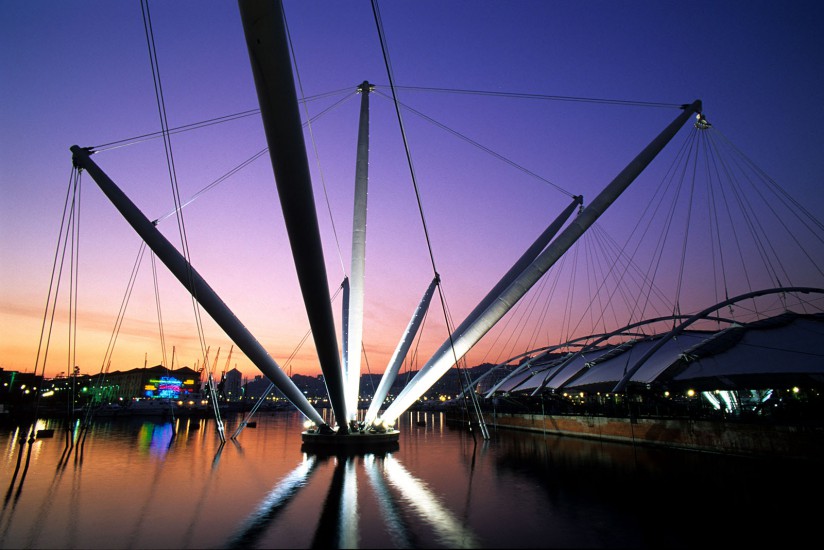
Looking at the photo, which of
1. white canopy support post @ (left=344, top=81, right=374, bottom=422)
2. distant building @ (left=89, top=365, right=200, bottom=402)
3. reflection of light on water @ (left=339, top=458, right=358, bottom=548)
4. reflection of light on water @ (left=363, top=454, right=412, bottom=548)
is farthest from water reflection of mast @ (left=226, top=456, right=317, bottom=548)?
distant building @ (left=89, top=365, right=200, bottom=402)

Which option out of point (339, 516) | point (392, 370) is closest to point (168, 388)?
point (392, 370)

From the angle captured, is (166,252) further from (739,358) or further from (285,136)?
(739,358)

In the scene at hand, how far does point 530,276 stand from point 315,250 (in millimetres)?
14237

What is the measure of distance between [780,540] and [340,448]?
20.4 metres

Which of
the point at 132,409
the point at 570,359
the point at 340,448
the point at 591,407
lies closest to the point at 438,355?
the point at 340,448

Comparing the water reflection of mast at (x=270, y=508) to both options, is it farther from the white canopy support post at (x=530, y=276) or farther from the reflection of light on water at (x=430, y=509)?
A: the white canopy support post at (x=530, y=276)

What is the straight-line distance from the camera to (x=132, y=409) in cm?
7975

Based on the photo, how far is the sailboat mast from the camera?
761cm

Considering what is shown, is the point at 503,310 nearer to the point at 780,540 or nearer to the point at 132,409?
the point at 780,540

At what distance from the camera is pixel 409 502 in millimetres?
13211

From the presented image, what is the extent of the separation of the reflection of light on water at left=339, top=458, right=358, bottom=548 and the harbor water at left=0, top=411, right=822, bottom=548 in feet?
0.19

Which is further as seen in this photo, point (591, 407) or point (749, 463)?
point (591, 407)

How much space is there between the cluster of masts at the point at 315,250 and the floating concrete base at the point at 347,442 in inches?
17.4

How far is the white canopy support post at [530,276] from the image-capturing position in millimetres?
22234
